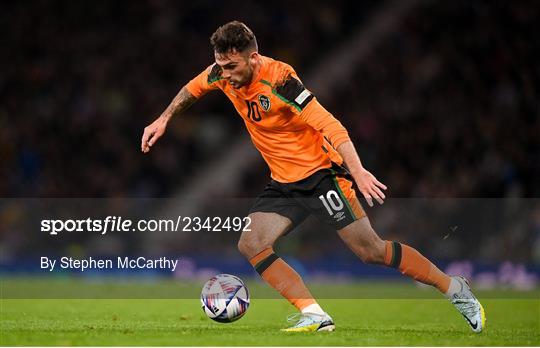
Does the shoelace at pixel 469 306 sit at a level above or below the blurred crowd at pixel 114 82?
below

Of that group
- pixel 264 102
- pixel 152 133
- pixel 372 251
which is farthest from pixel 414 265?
pixel 152 133

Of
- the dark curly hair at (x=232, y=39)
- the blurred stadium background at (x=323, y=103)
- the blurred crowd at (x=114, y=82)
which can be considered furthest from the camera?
the blurred crowd at (x=114, y=82)

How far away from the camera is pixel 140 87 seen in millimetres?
20766

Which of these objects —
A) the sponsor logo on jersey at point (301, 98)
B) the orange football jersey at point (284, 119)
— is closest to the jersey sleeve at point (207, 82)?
the orange football jersey at point (284, 119)

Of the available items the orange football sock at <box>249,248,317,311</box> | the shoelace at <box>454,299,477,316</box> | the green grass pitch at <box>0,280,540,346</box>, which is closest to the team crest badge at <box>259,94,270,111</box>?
the orange football sock at <box>249,248,317,311</box>

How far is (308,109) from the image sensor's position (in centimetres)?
765

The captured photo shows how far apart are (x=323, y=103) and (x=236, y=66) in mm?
12651

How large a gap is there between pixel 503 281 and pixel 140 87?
8.59 meters

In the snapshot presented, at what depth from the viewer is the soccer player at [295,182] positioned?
766 cm

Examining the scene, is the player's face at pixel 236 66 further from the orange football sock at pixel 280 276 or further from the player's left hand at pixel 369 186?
the orange football sock at pixel 280 276

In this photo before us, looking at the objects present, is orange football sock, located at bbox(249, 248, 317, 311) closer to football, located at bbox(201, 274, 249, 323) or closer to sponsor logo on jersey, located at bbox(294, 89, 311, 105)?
football, located at bbox(201, 274, 249, 323)

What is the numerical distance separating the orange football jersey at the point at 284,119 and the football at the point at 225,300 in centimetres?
91

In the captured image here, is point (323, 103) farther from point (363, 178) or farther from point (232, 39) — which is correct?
point (363, 178)

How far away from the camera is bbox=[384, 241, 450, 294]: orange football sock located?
7844 mm
